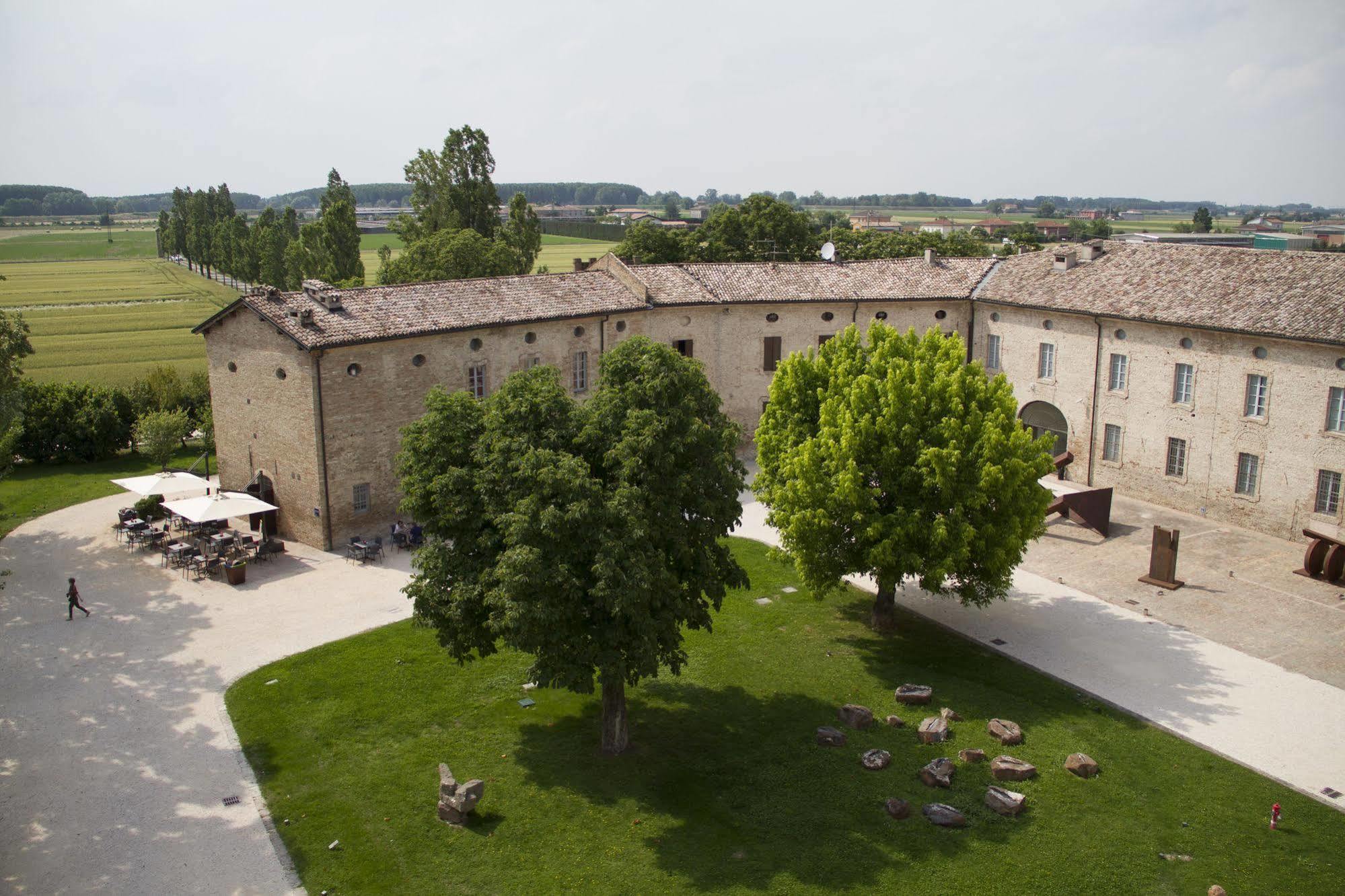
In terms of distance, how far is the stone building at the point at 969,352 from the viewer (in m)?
34.5

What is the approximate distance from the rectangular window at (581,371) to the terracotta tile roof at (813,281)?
4.57m

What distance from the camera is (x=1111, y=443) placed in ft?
135

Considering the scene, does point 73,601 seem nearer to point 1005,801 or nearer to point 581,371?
point 581,371

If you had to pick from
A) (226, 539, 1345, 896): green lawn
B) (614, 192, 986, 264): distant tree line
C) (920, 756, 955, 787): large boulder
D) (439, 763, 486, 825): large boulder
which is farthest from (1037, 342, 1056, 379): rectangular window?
(439, 763, 486, 825): large boulder

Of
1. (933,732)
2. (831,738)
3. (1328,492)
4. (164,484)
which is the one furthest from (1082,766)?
(164,484)

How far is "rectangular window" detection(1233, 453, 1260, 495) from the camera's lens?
36125 mm

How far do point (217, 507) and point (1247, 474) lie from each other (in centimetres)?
3636

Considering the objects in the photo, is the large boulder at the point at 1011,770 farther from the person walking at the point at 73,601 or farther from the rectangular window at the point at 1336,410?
the person walking at the point at 73,601

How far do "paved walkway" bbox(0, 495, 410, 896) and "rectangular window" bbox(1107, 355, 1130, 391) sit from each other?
2889 cm

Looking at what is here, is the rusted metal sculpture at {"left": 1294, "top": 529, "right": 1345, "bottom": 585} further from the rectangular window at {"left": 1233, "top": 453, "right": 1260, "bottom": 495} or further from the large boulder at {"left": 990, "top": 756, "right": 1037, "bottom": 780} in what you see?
the large boulder at {"left": 990, "top": 756, "right": 1037, "bottom": 780}

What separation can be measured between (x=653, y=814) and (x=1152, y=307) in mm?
29985

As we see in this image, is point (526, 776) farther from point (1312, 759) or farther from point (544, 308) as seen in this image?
point (544, 308)

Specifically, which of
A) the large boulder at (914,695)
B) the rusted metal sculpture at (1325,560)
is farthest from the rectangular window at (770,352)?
the large boulder at (914,695)

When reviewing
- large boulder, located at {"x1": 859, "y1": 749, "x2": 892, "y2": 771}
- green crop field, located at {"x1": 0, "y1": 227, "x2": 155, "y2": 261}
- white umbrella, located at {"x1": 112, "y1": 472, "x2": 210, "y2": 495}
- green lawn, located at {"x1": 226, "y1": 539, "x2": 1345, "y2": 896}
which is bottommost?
green lawn, located at {"x1": 226, "y1": 539, "x2": 1345, "y2": 896}
